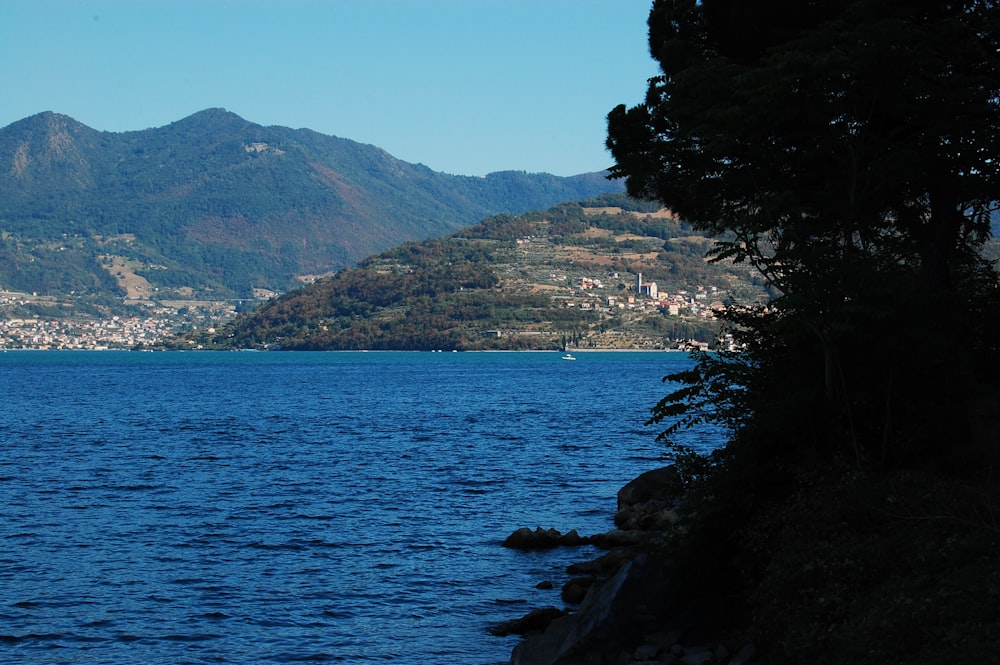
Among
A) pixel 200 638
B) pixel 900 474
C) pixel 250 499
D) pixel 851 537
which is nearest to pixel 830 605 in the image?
pixel 851 537

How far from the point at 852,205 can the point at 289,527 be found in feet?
63.3

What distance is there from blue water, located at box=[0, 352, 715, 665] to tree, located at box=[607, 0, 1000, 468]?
261 inches

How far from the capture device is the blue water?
19.4 m

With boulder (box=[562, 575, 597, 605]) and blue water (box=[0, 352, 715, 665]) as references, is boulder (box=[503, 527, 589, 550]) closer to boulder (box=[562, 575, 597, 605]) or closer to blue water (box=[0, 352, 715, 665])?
blue water (box=[0, 352, 715, 665])

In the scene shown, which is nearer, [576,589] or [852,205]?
[852,205]

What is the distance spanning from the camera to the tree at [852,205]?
1599 cm

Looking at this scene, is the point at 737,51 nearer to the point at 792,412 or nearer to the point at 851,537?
the point at 792,412

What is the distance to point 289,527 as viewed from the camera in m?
30.5

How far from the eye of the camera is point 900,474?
15.3 m

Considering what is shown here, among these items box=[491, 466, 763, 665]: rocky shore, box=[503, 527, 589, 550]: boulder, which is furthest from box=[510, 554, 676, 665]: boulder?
box=[503, 527, 589, 550]: boulder

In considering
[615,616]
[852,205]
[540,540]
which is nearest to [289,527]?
[540,540]

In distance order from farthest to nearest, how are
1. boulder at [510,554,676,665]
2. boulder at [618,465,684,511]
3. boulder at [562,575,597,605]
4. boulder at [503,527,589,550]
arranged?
boulder at [618,465,684,511] < boulder at [503,527,589,550] < boulder at [562,575,597,605] < boulder at [510,554,676,665]

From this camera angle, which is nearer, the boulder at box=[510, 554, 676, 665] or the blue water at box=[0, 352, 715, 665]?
the boulder at box=[510, 554, 676, 665]

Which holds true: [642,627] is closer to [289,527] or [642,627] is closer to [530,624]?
[530,624]
